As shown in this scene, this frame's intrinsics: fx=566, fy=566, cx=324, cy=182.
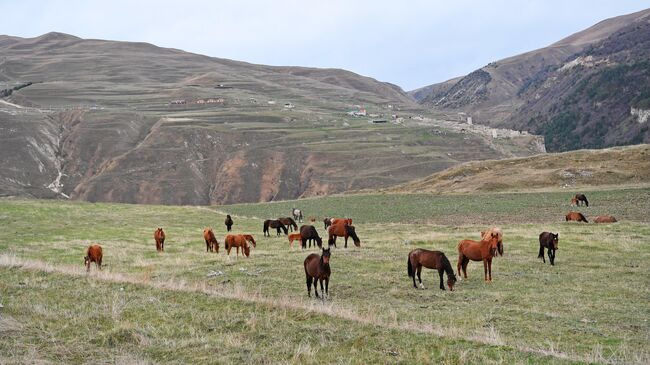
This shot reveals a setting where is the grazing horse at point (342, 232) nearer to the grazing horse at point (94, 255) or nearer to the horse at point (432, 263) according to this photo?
the horse at point (432, 263)

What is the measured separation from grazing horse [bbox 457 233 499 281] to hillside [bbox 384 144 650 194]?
5145 centimetres

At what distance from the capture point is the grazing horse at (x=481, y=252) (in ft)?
65.8

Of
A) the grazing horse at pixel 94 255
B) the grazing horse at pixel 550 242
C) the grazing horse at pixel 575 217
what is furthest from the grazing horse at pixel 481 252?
the grazing horse at pixel 575 217

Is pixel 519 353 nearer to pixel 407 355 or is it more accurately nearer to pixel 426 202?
pixel 407 355

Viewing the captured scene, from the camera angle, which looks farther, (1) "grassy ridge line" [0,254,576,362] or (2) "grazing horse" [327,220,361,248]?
(2) "grazing horse" [327,220,361,248]

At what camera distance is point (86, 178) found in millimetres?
120500

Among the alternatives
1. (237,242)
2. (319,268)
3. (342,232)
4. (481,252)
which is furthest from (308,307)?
(342,232)

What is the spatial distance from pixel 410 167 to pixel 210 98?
296 ft

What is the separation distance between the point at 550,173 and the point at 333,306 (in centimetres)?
6655

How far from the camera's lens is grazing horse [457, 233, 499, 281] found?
20047 millimetres

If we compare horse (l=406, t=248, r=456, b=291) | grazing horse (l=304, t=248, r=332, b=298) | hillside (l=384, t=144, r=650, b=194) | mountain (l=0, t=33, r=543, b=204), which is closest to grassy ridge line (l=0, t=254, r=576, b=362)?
grazing horse (l=304, t=248, r=332, b=298)

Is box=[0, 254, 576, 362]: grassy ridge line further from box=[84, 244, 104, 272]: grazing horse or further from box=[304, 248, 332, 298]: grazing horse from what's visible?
box=[84, 244, 104, 272]: grazing horse

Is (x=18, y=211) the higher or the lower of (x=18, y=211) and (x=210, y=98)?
the lower

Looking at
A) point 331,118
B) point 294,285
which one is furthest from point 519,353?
point 331,118
